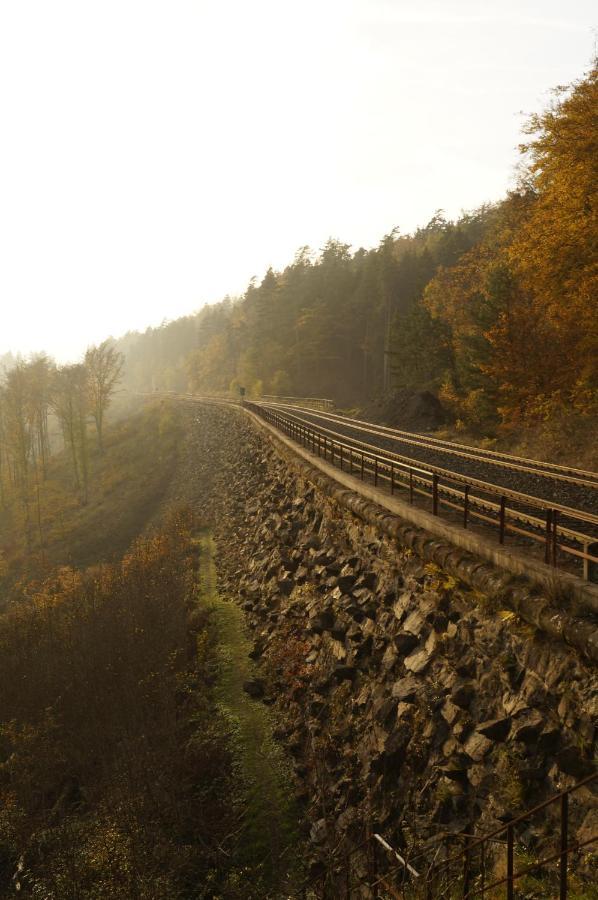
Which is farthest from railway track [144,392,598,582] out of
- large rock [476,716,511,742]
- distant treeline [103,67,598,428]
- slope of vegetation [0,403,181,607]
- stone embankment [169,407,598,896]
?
slope of vegetation [0,403,181,607]

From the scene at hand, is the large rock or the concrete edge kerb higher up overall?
the concrete edge kerb

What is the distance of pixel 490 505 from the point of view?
10.2 m

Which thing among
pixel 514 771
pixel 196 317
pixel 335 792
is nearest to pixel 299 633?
pixel 335 792

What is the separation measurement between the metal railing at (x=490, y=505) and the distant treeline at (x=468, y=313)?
8.59 metres

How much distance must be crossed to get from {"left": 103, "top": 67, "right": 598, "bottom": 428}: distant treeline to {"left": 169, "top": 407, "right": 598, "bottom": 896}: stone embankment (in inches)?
479

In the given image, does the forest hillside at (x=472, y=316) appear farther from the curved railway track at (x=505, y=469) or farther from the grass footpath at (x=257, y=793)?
the grass footpath at (x=257, y=793)

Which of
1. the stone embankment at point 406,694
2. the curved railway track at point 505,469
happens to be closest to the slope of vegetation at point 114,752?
the stone embankment at point 406,694

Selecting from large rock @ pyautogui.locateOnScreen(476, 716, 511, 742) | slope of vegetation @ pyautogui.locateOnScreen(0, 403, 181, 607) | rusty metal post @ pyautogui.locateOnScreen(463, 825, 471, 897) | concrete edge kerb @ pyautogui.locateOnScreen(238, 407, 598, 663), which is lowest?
slope of vegetation @ pyautogui.locateOnScreen(0, 403, 181, 607)

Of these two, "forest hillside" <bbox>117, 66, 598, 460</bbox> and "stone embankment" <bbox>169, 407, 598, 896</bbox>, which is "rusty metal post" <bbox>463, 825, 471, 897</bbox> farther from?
"forest hillside" <bbox>117, 66, 598, 460</bbox>

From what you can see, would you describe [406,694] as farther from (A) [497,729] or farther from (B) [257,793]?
(B) [257,793]

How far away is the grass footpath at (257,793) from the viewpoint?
8.59m

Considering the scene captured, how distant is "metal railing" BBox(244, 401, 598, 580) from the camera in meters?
7.54

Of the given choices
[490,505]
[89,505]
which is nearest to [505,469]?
[490,505]

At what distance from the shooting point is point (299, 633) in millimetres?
13859
